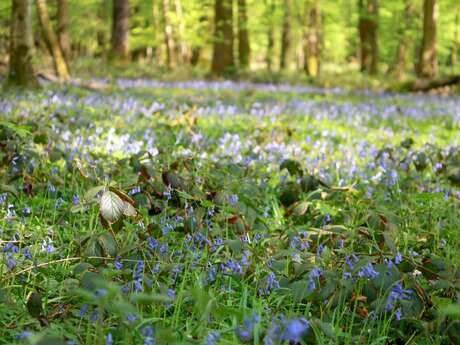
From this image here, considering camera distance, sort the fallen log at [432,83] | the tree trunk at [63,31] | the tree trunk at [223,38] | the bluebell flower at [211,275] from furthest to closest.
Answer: the tree trunk at [223,38], the fallen log at [432,83], the tree trunk at [63,31], the bluebell flower at [211,275]

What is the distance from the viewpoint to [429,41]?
16594 millimetres

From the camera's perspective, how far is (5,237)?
276 cm

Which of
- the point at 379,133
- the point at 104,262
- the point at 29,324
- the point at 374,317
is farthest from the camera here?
the point at 379,133

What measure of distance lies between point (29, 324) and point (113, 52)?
20328 millimetres

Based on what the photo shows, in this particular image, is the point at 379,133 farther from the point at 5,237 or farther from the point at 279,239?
the point at 5,237

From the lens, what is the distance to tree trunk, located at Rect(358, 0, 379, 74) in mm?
25516

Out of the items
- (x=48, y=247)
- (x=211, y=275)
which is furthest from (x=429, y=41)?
(x=48, y=247)

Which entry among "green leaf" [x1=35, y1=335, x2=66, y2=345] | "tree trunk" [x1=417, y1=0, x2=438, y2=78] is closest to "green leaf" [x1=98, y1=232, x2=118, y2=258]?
"green leaf" [x1=35, y1=335, x2=66, y2=345]

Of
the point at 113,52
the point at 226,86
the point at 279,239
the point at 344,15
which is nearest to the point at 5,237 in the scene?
the point at 279,239

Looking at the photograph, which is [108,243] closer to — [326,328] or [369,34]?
[326,328]

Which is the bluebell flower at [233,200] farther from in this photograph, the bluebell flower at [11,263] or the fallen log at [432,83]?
the fallen log at [432,83]

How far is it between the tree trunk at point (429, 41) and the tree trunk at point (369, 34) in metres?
8.62

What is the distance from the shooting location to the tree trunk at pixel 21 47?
28.2 ft

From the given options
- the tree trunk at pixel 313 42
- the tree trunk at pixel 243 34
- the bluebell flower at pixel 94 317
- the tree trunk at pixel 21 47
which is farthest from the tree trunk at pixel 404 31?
the bluebell flower at pixel 94 317
